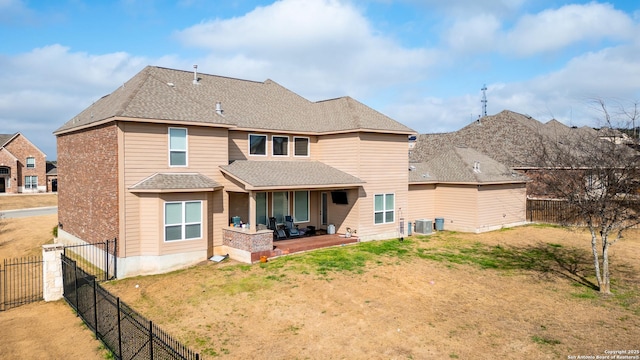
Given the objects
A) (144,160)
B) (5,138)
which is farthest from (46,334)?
(5,138)

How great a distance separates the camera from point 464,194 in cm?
2505

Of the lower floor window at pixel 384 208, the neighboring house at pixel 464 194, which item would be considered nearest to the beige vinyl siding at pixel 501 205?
the neighboring house at pixel 464 194

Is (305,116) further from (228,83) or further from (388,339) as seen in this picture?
(388,339)

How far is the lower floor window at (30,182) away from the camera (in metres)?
58.3

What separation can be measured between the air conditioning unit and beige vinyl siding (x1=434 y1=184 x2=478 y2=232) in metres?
2.38

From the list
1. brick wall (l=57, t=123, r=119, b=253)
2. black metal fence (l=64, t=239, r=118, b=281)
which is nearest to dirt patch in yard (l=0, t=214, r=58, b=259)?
brick wall (l=57, t=123, r=119, b=253)

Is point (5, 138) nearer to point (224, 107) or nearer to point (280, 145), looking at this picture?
point (224, 107)

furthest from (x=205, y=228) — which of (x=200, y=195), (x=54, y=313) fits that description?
(x=54, y=313)

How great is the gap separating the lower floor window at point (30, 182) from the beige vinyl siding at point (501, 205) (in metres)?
62.9

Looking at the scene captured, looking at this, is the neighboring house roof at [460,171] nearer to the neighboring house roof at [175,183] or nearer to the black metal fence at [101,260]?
the neighboring house roof at [175,183]

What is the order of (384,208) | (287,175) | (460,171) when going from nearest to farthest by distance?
(287,175) → (384,208) → (460,171)

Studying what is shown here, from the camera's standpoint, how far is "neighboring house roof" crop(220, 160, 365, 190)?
1755cm

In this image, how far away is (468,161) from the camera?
27.0 m

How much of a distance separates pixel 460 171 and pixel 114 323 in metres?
21.6
